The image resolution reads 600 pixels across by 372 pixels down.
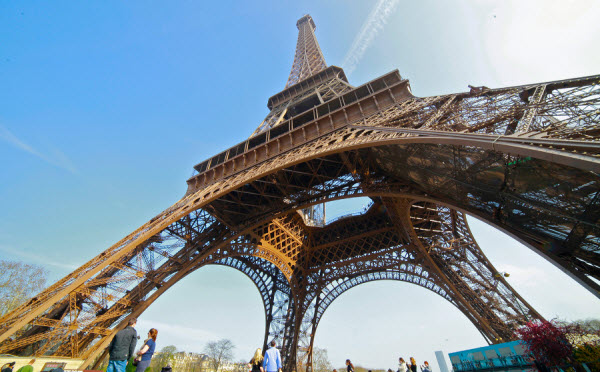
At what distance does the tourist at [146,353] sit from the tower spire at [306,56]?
1006 inches

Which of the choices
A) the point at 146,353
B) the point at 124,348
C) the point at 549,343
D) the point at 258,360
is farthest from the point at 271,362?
the point at 549,343

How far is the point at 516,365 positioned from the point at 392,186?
7.75 meters

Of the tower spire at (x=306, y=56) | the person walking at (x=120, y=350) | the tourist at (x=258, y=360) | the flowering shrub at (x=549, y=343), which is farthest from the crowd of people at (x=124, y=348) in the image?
the tower spire at (x=306, y=56)

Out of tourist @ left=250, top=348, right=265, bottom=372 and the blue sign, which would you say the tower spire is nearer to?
the blue sign

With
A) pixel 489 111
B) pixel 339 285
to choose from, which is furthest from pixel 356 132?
pixel 339 285

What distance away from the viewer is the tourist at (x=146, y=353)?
364 cm

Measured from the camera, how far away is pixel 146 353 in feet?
12.5

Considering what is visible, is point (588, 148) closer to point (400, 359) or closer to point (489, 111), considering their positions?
point (489, 111)

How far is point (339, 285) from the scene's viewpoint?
2294cm

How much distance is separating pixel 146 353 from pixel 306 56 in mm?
32858

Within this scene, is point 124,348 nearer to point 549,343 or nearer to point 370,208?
point 549,343

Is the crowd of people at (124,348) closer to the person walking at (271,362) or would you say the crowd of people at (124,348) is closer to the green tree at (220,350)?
the person walking at (271,362)

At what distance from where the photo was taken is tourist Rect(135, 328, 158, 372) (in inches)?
143

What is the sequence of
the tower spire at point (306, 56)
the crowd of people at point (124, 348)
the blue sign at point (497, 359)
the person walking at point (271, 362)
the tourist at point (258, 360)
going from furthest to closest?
1. the tower spire at point (306, 56)
2. the blue sign at point (497, 359)
3. the tourist at point (258, 360)
4. the person walking at point (271, 362)
5. the crowd of people at point (124, 348)
